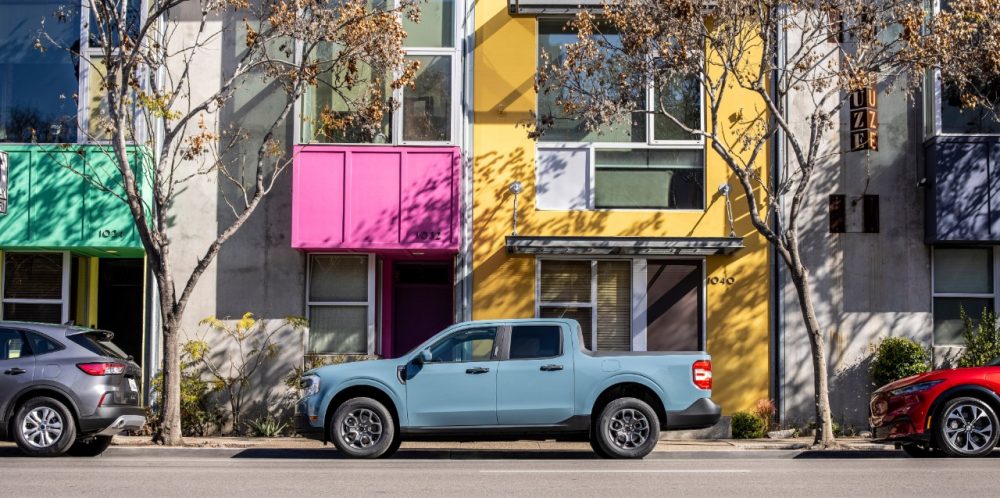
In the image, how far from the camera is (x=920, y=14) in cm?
1559

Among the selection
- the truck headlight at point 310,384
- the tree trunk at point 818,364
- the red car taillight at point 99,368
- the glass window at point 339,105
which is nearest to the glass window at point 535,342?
the truck headlight at point 310,384

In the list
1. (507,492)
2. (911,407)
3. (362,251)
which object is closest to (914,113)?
(911,407)

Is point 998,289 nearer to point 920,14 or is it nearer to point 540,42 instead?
point 920,14

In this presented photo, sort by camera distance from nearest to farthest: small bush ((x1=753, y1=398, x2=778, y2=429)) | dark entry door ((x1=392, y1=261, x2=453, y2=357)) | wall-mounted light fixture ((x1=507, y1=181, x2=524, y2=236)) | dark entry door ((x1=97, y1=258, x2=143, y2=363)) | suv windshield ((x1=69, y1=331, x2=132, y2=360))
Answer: suv windshield ((x1=69, y1=331, x2=132, y2=360)), small bush ((x1=753, y1=398, x2=778, y2=429)), wall-mounted light fixture ((x1=507, y1=181, x2=524, y2=236)), dark entry door ((x1=392, y1=261, x2=453, y2=357)), dark entry door ((x1=97, y1=258, x2=143, y2=363))

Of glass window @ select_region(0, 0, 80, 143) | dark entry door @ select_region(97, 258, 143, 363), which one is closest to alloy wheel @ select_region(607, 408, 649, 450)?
dark entry door @ select_region(97, 258, 143, 363)

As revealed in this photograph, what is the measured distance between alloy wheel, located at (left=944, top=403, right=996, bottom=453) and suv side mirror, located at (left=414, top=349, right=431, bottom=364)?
624 cm

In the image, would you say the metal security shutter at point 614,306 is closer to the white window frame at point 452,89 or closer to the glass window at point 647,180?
the glass window at point 647,180

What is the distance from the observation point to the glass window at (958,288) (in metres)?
19.4

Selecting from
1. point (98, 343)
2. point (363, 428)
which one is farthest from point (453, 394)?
point (98, 343)

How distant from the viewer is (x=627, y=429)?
1423 cm

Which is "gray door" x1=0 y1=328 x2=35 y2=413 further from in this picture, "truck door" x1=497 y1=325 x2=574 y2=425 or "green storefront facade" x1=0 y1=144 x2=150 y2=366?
"truck door" x1=497 y1=325 x2=574 y2=425

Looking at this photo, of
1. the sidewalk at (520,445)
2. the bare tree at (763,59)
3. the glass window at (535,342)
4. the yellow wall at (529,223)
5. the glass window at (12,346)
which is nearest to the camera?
the glass window at (535,342)

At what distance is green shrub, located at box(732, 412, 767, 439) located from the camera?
18.7 metres

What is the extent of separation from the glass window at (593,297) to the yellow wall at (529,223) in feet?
1.14
